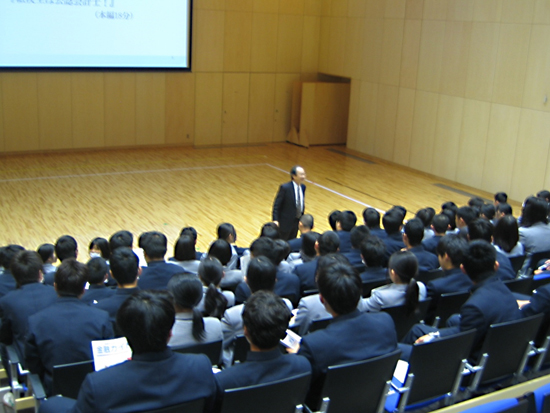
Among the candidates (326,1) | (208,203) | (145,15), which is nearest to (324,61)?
(326,1)

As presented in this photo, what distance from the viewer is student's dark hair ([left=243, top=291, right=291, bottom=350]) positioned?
257cm

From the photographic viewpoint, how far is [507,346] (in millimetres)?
3287

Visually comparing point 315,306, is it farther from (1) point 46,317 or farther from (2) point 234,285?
(1) point 46,317

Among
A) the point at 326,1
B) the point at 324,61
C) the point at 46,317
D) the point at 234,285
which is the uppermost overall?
the point at 326,1

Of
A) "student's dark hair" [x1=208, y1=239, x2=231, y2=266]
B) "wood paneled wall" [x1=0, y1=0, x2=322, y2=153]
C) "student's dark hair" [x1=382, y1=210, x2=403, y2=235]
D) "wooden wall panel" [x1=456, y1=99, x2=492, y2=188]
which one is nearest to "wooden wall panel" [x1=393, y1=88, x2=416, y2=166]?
"wooden wall panel" [x1=456, y1=99, x2=492, y2=188]

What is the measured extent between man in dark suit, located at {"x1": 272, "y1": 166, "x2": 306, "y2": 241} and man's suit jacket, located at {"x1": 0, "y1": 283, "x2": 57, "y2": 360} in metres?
3.85

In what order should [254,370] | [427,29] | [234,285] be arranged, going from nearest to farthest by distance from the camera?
[254,370] < [234,285] < [427,29]

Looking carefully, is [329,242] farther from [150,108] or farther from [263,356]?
[150,108]

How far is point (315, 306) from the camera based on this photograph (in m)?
3.66

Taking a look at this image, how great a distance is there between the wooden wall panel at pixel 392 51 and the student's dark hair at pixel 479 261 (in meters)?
10.2

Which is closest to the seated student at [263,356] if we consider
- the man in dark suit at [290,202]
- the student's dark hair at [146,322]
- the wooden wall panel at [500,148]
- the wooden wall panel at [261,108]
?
the student's dark hair at [146,322]

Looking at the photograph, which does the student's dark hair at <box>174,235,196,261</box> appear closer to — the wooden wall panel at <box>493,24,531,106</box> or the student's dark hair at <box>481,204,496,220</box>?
the student's dark hair at <box>481,204,496,220</box>

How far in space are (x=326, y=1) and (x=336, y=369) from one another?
44.1ft

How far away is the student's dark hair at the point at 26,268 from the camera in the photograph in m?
3.65
